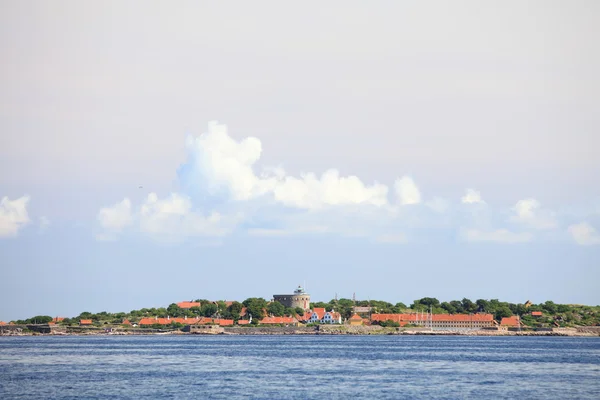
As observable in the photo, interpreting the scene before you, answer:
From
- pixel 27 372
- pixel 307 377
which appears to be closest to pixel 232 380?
pixel 307 377

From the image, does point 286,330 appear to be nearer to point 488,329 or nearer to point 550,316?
point 488,329

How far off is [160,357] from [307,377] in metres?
24.4

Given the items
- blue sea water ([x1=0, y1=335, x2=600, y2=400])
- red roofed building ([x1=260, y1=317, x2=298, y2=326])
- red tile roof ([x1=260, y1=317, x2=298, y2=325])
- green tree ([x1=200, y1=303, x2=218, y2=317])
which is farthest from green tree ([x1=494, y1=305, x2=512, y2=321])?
blue sea water ([x1=0, y1=335, x2=600, y2=400])

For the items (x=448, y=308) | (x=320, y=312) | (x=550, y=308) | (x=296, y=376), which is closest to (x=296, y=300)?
(x=320, y=312)

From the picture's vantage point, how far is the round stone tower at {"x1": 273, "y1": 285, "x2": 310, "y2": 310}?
194375 millimetres

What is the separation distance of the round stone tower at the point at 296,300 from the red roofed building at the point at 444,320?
27549 millimetres

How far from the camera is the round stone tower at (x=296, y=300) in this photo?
194375 millimetres

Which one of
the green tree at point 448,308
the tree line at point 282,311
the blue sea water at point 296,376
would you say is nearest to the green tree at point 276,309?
the tree line at point 282,311

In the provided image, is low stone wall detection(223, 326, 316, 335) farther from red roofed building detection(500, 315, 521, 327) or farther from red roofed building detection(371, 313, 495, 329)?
red roofed building detection(500, 315, 521, 327)

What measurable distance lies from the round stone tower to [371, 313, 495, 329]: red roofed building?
27.5m

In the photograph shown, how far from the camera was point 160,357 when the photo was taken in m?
75.1

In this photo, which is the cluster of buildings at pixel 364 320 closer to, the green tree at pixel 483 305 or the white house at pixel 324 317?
the white house at pixel 324 317

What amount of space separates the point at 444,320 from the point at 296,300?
37.8 m

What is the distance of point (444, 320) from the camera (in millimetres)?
171500
